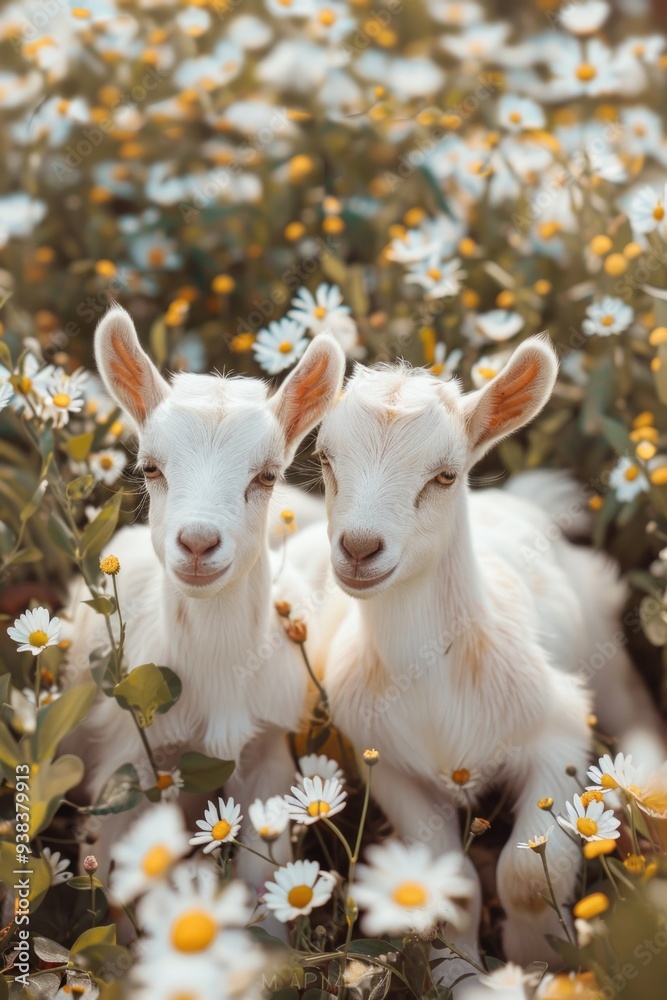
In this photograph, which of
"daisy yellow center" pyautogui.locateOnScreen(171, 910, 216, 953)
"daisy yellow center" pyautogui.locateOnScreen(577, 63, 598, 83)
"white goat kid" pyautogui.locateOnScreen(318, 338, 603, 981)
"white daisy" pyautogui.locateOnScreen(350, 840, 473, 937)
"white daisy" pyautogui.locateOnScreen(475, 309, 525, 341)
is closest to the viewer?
"daisy yellow center" pyautogui.locateOnScreen(171, 910, 216, 953)

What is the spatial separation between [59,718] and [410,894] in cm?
68

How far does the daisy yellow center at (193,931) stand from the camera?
1265 millimetres

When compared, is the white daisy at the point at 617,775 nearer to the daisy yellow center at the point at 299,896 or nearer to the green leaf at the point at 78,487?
the daisy yellow center at the point at 299,896

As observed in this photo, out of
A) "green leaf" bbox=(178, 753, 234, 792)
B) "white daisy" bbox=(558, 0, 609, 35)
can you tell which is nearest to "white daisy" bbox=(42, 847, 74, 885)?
"green leaf" bbox=(178, 753, 234, 792)

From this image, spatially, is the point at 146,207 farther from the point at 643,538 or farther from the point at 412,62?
the point at 643,538

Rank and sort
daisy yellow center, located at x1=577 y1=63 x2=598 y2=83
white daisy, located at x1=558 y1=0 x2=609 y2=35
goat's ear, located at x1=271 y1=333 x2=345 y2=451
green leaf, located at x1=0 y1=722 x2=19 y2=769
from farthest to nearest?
white daisy, located at x1=558 y1=0 x2=609 y2=35, daisy yellow center, located at x1=577 y1=63 x2=598 y2=83, goat's ear, located at x1=271 y1=333 x2=345 y2=451, green leaf, located at x1=0 y1=722 x2=19 y2=769

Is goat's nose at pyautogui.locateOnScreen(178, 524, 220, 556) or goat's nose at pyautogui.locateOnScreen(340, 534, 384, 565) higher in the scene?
goat's nose at pyautogui.locateOnScreen(178, 524, 220, 556)

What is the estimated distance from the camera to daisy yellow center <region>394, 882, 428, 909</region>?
1.49 m

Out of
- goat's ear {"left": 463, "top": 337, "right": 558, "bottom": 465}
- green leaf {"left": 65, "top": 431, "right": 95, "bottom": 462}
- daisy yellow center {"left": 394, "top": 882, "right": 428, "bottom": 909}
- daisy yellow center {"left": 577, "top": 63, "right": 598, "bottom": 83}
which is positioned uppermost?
daisy yellow center {"left": 577, "top": 63, "right": 598, "bottom": 83}

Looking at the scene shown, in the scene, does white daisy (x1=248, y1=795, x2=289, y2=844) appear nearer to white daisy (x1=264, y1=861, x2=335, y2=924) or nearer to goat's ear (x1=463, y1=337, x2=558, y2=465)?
white daisy (x1=264, y1=861, x2=335, y2=924)

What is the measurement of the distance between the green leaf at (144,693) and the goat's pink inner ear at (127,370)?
595 millimetres

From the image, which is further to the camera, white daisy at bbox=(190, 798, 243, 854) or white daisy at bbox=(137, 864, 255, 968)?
white daisy at bbox=(190, 798, 243, 854)

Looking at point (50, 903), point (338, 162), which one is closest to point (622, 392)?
point (338, 162)

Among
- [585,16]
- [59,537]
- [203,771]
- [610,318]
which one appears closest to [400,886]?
[203,771]
